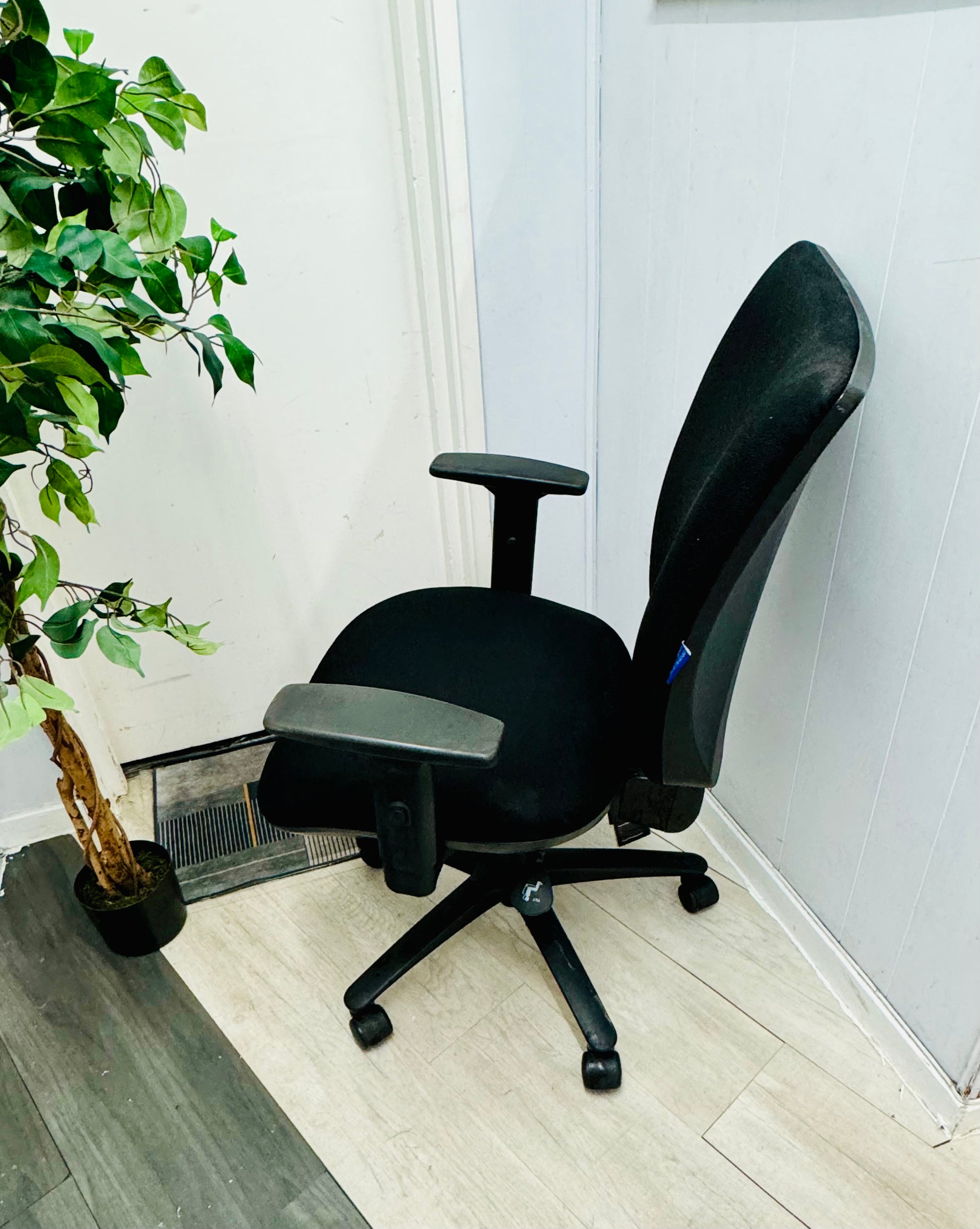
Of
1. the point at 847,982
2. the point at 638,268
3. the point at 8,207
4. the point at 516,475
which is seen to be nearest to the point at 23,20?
the point at 8,207

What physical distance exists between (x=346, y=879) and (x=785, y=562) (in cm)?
96

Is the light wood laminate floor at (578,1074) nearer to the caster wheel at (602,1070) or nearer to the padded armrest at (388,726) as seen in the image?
the caster wheel at (602,1070)

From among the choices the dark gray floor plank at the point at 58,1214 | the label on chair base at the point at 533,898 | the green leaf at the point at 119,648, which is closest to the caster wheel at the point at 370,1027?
the label on chair base at the point at 533,898

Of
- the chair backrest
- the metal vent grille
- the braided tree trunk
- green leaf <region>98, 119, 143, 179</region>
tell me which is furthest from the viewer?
the metal vent grille

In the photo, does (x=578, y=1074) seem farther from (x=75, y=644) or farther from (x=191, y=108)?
(x=191, y=108)

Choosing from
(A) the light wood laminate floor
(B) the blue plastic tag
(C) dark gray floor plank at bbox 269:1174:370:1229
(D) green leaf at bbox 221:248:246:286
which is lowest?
(C) dark gray floor plank at bbox 269:1174:370:1229

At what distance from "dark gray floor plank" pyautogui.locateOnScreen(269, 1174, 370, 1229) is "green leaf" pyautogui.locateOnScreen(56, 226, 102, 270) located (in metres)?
1.13

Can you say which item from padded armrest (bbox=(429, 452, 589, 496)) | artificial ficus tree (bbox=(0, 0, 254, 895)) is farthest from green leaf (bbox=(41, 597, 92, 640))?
padded armrest (bbox=(429, 452, 589, 496))

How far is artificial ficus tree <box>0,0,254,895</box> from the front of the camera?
0.71 m

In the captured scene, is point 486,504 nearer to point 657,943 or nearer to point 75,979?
point 657,943

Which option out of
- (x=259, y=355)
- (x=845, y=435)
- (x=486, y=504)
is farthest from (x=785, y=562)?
(x=259, y=355)

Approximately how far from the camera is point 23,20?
0.70 m

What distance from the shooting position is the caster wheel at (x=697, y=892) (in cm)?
138

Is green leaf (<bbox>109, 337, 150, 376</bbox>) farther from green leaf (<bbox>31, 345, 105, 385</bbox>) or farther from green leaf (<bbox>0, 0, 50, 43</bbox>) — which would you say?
green leaf (<bbox>0, 0, 50, 43</bbox>)
